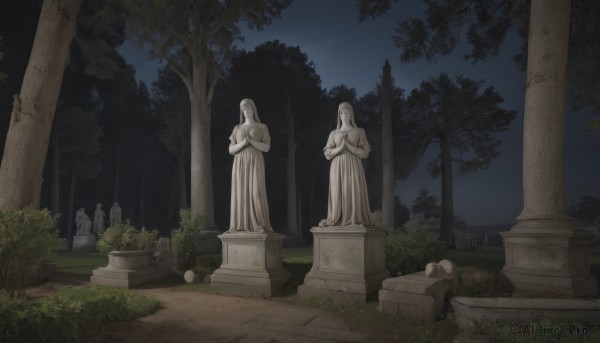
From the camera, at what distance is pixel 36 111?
8.62 meters

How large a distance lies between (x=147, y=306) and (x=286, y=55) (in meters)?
21.7

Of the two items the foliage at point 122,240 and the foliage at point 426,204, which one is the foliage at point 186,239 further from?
the foliage at point 426,204

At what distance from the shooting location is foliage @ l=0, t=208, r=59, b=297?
5.13 meters

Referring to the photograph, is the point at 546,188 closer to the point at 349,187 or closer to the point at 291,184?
the point at 349,187

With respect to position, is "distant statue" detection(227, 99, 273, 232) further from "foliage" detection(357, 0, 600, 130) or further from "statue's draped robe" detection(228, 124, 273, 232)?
"foliage" detection(357, 0, 600, 130)

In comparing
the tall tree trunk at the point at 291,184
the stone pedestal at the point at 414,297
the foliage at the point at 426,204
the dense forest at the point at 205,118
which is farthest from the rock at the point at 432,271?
the foliage at the point at 426,204

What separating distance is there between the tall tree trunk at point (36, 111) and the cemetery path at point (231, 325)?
467cm

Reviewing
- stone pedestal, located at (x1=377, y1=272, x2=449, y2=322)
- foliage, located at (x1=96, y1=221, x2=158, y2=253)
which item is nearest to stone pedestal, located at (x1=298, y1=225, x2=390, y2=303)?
stone pedestal, located at (x1=377, y1=272, x2=449, y2=322)

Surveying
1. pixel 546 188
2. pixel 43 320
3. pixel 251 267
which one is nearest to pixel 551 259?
pixel 546 188

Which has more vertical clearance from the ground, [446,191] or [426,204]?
[446,191]

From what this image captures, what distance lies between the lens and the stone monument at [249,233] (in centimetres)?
719

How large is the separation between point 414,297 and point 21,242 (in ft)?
18.9

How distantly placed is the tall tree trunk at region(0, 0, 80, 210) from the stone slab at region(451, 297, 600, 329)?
30.5 ft

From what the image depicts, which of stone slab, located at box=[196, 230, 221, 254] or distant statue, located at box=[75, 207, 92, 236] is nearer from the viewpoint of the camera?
stone slab, located at box=[196, 230, 221, 254]
